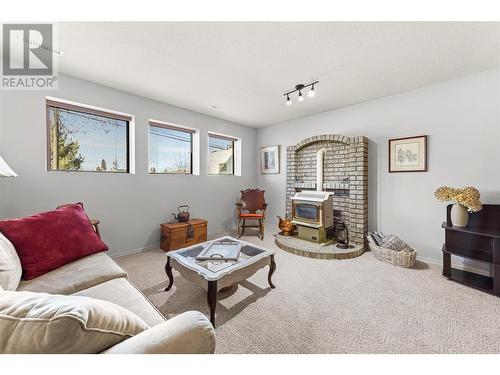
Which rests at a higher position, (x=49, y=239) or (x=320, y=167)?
(x=320, y=167)

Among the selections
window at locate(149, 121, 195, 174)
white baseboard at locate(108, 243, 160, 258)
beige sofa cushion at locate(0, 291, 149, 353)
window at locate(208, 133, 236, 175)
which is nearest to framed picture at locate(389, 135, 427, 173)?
window at locate(208, 133, 236, 175)

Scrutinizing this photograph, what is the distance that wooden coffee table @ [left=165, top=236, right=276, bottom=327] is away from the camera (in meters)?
1.53

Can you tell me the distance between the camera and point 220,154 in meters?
4.51

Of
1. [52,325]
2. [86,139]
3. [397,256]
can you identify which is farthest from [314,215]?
[86,139]

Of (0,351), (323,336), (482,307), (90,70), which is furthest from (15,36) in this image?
(482,307)

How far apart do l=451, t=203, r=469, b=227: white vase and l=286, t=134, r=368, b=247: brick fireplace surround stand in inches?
40.8

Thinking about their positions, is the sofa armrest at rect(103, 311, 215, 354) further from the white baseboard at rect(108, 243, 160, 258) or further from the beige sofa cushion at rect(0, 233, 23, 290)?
the white baseboard at rect(108, 243, 160, 258)

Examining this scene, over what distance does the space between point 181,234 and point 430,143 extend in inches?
150

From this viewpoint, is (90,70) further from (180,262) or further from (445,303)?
(445,303)

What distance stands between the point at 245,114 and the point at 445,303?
3.80m

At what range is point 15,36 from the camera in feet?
6.12

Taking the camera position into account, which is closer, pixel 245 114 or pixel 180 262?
pixel 180 262

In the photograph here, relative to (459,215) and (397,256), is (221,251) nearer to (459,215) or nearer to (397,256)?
(397,256)
